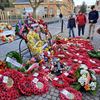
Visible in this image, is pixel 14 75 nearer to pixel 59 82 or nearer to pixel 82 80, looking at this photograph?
pixel 59 82

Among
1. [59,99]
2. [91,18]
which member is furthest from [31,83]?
[91,18]

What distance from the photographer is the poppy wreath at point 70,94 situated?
435 cm

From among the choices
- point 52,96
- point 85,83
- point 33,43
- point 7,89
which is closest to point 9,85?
point 7,89

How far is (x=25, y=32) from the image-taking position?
6.16 metres

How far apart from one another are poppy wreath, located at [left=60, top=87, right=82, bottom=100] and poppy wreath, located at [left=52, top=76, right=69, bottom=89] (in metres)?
0.20

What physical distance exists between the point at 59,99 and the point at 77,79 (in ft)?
2.65

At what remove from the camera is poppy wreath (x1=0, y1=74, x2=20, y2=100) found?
13.5ft

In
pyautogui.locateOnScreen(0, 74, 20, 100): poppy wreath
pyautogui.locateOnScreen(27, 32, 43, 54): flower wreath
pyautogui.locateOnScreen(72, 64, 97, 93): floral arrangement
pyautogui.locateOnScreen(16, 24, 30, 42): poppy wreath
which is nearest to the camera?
pyautogui.locateOnScreen(0, 74, 20, 100): poppy wreath

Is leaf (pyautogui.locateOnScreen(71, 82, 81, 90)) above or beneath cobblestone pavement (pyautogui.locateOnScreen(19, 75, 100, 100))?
above

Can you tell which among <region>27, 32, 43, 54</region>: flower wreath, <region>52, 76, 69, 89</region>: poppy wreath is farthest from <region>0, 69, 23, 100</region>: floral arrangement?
<region>27, 32, 43, 54</region>: flower wreath

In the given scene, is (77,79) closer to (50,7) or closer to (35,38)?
(35,38)

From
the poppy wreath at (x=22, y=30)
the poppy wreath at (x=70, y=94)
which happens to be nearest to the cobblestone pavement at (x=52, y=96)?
the poppy wreath at (x=70, y=94)

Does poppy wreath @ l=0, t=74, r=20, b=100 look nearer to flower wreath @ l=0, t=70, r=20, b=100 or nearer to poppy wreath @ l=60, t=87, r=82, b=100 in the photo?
flower wreath @ l=0, t=70, r=20, b=100

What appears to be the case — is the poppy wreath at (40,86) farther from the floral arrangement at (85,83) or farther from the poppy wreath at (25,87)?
the floral arrangement at (85,83)
